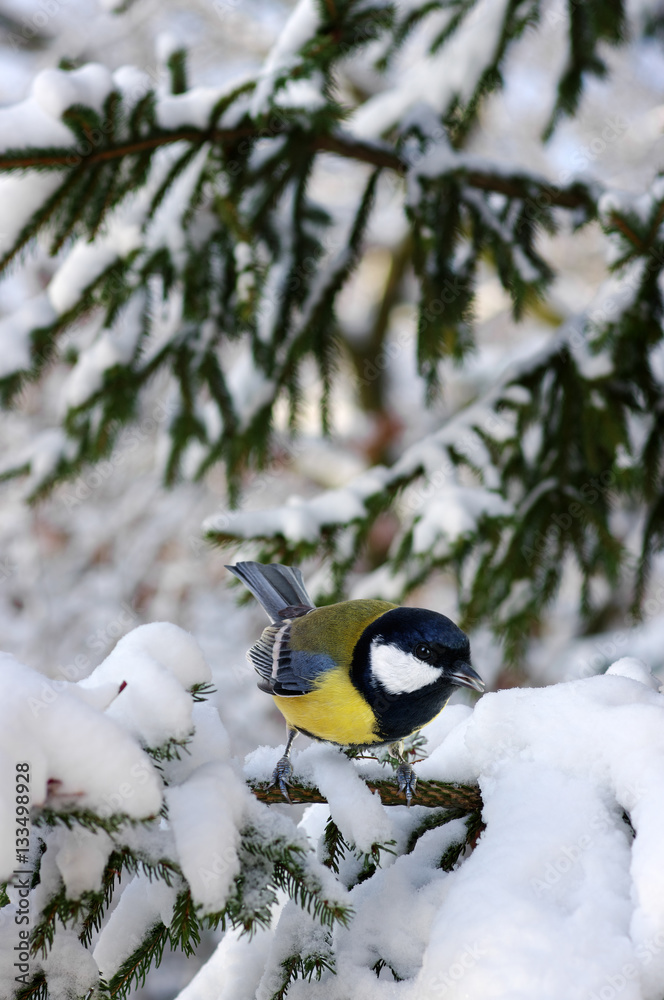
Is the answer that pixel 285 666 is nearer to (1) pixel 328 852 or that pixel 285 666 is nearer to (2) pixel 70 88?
(1) pixel 328 852

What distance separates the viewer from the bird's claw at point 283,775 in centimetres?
119

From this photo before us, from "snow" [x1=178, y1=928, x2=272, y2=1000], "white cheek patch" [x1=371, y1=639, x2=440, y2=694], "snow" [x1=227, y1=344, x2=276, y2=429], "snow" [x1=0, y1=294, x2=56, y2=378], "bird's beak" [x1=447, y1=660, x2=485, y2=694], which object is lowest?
"snow" [x1=178, y1=928, x2=272, y2=1000]

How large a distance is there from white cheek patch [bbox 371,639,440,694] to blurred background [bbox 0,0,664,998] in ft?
12.7

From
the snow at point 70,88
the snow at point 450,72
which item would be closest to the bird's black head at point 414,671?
the snow at point 70,88

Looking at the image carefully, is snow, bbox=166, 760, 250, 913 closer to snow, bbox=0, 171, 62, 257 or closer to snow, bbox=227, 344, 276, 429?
snow, bbox=0, 171, 62, 257

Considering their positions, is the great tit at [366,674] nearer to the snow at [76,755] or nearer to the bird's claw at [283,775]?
the bird's claw at [283,775]

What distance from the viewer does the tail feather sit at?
1864 mm

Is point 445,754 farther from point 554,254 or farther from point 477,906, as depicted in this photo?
point 554,254

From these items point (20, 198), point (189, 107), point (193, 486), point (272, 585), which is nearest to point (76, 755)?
point (272, 585)

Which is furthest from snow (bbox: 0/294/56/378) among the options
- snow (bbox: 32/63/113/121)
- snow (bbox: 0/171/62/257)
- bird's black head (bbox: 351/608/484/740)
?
bird's black head (bbox: 351/608/484/740)

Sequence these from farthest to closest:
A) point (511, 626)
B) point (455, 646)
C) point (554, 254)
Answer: point (554, 254), point (511, 626), point (455, 646)

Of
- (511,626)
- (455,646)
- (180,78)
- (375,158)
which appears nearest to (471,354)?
(375,158)

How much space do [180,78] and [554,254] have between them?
7870 millimetres

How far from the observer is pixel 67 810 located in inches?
33.1
